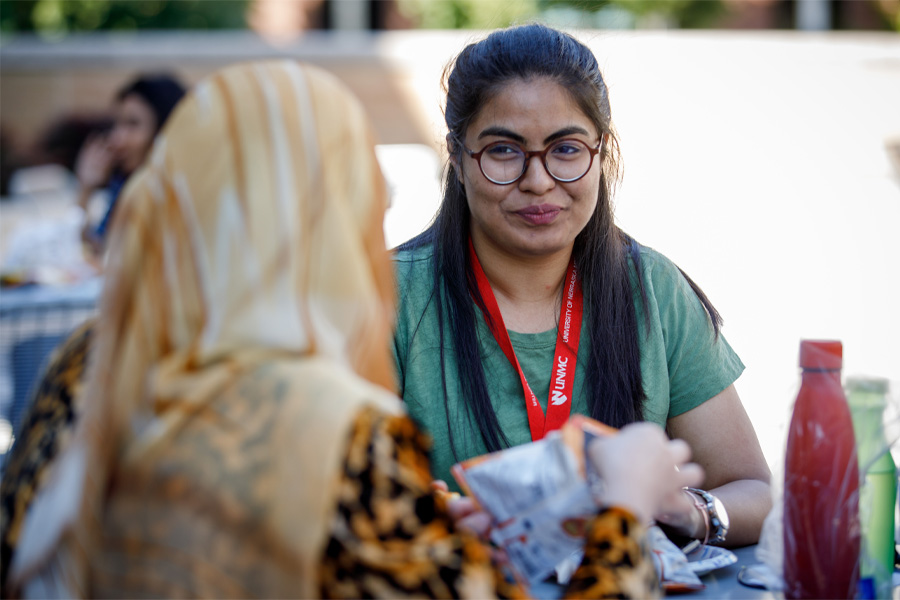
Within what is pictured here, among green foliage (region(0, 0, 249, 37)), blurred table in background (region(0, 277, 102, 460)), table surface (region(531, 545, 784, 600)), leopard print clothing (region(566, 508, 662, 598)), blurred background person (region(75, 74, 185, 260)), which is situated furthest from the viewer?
green foliage (region(0, 0, 249, 37))

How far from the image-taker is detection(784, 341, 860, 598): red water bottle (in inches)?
54.6

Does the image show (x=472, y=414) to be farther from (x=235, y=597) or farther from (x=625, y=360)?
(x=235, y=597)

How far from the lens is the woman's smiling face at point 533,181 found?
2.13m

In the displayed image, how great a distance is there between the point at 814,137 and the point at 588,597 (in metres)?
12.0

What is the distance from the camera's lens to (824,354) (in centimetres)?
141

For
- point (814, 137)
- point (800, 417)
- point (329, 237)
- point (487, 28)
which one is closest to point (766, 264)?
point (814, 137)

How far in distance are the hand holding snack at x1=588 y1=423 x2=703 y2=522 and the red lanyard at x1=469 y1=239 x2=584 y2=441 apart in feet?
2.57

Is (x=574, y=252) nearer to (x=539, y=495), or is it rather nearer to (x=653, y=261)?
(x=653, y=261)

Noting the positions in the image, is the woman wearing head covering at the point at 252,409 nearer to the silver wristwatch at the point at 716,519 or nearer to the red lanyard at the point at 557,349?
the silver wristwatch at the point at 716,519

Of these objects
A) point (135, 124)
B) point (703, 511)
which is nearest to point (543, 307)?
point (703, 511)

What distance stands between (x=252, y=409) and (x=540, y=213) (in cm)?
125

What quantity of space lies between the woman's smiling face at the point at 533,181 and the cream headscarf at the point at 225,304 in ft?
3.29

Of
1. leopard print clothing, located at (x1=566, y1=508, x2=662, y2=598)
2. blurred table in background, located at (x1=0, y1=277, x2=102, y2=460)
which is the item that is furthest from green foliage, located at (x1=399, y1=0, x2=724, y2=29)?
leopard print clothing, located at (x1=566, y1=508, x2=662, y2=598)

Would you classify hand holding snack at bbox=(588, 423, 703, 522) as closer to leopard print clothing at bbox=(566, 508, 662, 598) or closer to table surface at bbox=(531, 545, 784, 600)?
leopard print clothing at bbox=(566, 508, 662, 598)
